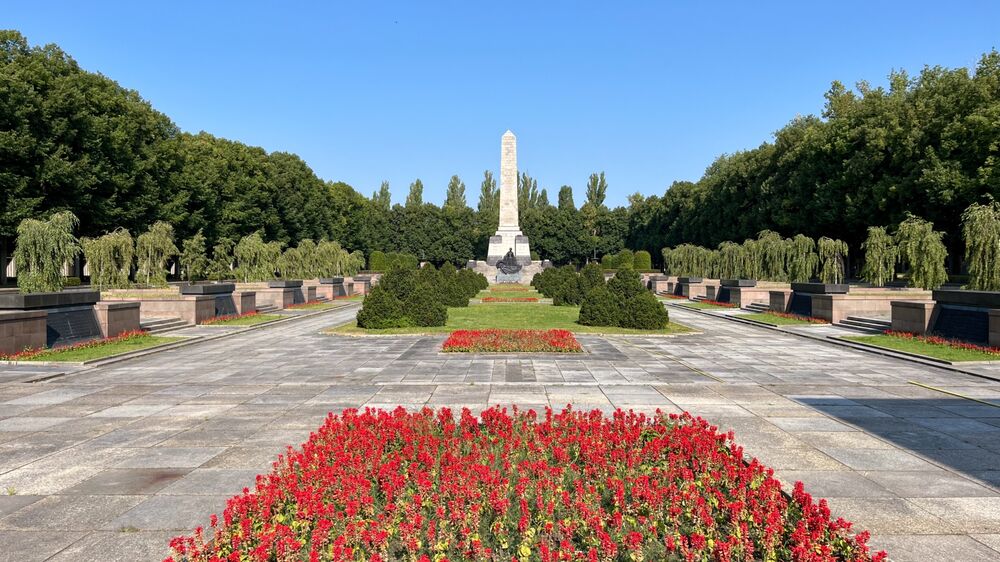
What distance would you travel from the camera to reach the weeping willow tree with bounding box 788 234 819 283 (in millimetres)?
A: 33750

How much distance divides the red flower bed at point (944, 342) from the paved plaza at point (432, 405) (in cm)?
259

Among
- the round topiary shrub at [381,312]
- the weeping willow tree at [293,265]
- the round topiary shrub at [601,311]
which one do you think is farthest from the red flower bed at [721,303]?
the weeping willow tree at [293,265]

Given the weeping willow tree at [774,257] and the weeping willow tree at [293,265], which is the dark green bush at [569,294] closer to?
the weeping willow tree at [774,257]

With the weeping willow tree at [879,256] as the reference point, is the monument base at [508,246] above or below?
above

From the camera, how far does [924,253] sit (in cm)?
2484

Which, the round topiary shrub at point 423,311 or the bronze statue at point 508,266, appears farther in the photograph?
the bronze statue at point 508,266

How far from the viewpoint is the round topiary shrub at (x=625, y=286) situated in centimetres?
2295

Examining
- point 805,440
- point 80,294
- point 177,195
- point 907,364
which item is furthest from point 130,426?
point 177,195

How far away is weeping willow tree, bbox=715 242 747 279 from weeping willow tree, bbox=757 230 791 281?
2.38 metres

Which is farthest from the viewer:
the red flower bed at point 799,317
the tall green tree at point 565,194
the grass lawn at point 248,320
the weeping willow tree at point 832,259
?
the tall green tree at point 565,194

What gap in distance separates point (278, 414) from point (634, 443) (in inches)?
225

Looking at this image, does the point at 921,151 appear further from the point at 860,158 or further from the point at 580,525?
the point at 580,525

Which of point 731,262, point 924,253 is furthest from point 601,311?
point 731,262

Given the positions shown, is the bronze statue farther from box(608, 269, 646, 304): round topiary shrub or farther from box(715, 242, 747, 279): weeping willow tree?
box(608, 269, 646, 304): round topiary shrub
